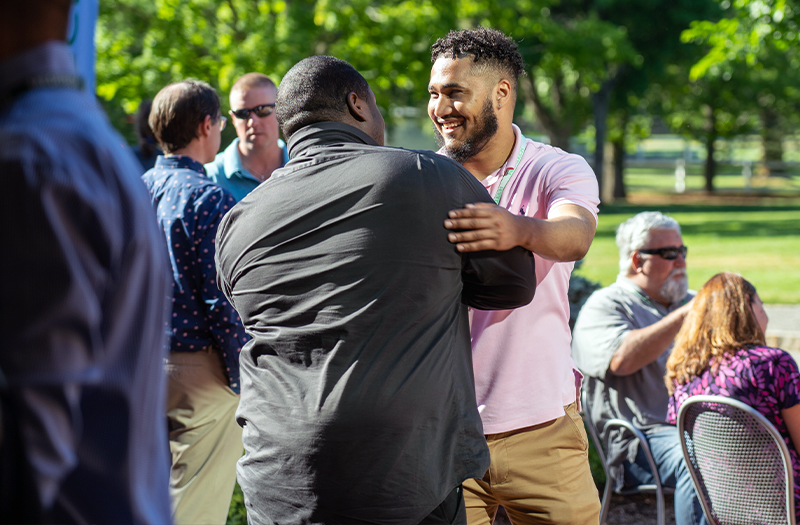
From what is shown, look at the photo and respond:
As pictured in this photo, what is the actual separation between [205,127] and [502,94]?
1.42m

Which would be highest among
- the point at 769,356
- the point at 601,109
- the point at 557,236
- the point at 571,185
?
the point at 601,109

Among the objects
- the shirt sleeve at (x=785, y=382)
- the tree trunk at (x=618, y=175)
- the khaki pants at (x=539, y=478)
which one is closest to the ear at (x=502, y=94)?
the khaki pants at (x=539, y=478)

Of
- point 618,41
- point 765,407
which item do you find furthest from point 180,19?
point 765,407

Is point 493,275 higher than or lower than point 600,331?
higher

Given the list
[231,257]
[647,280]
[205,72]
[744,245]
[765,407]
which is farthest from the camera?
[744,245]

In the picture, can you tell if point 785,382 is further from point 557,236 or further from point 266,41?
point 266,41

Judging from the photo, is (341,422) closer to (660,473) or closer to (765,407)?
(765,407)

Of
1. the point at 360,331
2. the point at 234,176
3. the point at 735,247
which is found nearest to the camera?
the point at 360,331

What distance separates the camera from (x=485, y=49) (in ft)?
9.22

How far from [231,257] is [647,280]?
2.98 metres

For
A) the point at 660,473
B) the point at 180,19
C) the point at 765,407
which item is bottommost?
the point at 660,473

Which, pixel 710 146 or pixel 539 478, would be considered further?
pixel 710 146

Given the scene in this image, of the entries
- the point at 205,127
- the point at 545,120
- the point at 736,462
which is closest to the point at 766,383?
the point at 736,462

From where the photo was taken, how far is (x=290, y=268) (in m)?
1.97
